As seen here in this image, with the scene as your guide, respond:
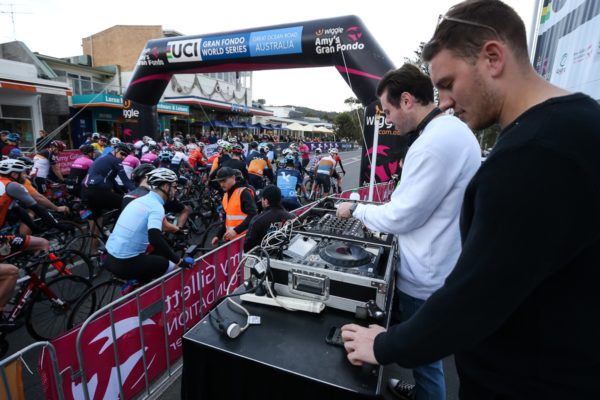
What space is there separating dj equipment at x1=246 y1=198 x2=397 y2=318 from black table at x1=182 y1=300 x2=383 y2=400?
0.37 ft

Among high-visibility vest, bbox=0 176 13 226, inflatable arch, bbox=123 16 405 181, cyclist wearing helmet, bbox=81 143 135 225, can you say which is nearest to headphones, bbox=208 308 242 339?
high-visibility vest, bbox=0 176 13 226

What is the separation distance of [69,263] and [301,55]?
287 inches

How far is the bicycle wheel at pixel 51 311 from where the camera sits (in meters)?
3.72

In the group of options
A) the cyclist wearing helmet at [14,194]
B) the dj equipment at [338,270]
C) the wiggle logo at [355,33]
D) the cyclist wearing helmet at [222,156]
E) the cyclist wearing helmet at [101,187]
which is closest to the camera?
the dj equipment at [338,270]

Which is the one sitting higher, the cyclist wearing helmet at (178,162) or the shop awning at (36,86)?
the shop awning at (36,86)

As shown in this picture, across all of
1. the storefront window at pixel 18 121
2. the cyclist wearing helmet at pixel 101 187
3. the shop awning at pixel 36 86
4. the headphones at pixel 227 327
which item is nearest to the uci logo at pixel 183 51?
the cyclist wearing helmet at pixel 101 187

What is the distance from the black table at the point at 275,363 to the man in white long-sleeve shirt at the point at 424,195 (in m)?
0.53

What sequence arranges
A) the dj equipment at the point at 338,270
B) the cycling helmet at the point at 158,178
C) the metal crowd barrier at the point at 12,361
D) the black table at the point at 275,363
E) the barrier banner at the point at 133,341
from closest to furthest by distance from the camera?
the black table at the point at 275,363
the dj equipment at the point at 338,270
the metal crowd barrier at the point at 12,361
the barrier banner at the point at 133,341
the cycling helmet at the point at 158,178

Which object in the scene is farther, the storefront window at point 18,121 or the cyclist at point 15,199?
the storefront window at point 18,121

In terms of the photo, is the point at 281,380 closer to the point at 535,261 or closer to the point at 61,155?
the point at 535,261

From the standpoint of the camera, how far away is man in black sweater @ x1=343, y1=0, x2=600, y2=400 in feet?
2.24

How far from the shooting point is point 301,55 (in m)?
8.67

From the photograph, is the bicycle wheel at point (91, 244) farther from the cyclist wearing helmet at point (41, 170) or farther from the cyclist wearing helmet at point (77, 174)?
the cyclist wearing helmet at point (41, 170)

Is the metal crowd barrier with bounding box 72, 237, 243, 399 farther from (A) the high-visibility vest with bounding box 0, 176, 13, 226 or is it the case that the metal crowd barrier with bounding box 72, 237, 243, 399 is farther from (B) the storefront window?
(B) the storefront window
